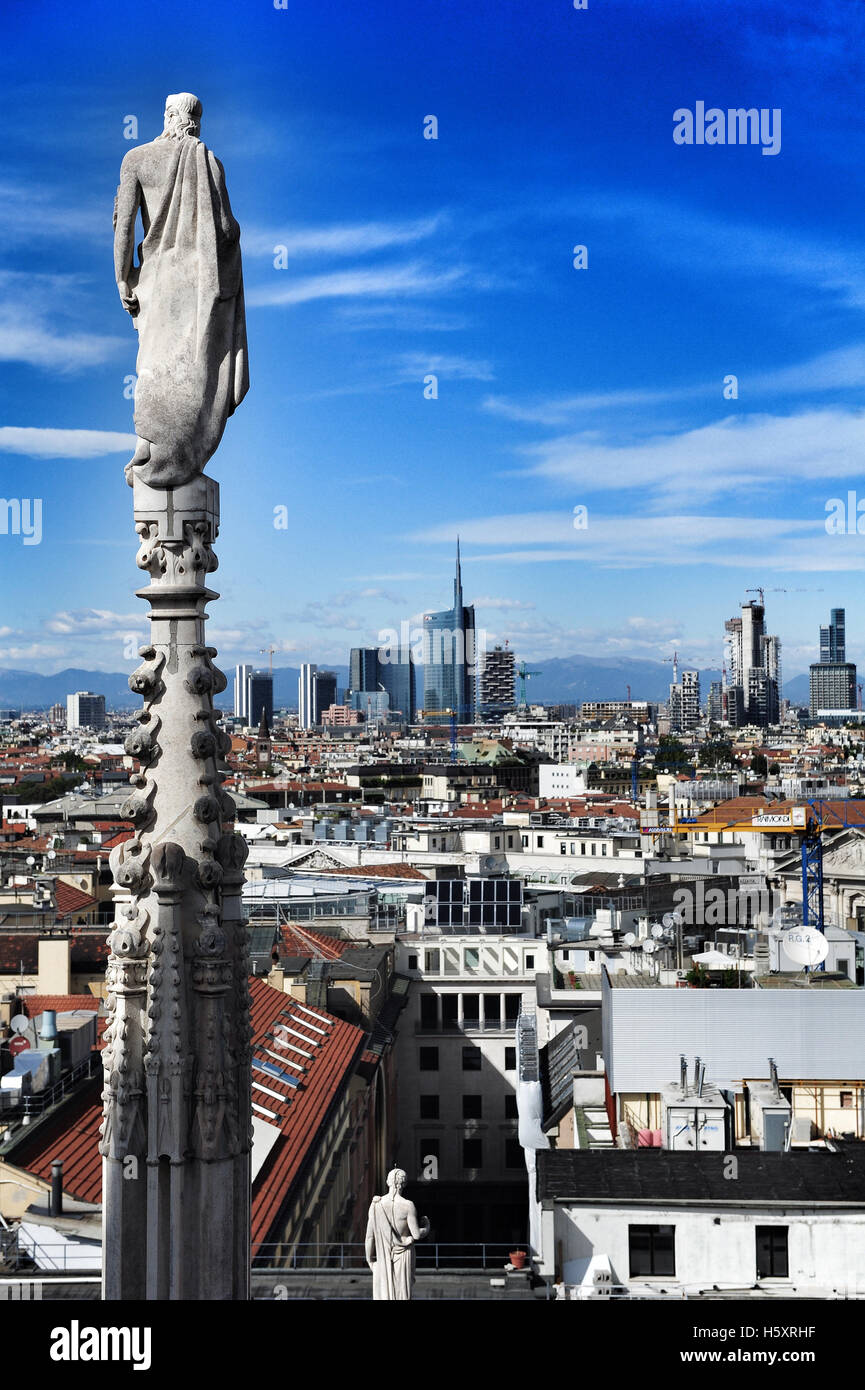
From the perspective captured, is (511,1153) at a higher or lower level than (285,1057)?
lower

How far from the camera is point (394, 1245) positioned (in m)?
4.00

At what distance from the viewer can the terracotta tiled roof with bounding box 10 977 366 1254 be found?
38.1 ft

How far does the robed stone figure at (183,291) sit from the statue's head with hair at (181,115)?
3 centimetres

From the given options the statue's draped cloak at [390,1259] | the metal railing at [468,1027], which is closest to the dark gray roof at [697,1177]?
the statue's draped cloak at [390,1259]

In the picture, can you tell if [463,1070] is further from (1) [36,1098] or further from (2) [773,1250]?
(2) [773,1250]

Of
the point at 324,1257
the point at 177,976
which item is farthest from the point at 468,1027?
the point at 177,976

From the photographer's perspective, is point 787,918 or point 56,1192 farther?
point 787,918

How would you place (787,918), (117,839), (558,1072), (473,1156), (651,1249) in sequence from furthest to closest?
(117,839) → (473,1156) → (787,918) → (558,1072) → (651,1249)

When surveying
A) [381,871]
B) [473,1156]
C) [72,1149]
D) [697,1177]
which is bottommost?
[473,1156]

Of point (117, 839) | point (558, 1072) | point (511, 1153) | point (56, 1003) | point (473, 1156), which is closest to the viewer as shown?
point (56, 1003)

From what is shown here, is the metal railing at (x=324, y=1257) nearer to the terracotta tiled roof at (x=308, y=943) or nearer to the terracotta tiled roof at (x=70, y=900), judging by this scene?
the terracotta tiled roof at (x=308, y=943)

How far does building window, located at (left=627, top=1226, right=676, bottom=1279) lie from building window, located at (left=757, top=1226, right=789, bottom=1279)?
2.05 ft

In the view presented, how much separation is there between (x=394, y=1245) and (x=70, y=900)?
97.6 feet

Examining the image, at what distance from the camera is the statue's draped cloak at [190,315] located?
13.0ft
